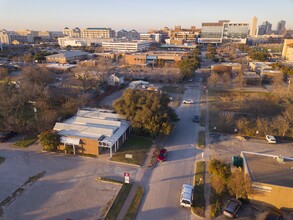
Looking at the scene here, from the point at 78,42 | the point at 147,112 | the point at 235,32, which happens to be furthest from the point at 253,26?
the point at 147,112

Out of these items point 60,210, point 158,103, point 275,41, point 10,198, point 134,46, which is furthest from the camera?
point 275,41

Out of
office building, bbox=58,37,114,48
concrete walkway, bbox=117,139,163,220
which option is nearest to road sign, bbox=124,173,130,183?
concrete walkway, bbox=117,139,163,220

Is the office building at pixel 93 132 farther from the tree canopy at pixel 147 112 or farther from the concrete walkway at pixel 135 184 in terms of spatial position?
the concrete walkway at pixel 135 184

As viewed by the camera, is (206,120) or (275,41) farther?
(275,41)

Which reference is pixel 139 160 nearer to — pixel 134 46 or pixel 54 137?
pixel 54 137

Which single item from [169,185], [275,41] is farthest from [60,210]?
[275,41]

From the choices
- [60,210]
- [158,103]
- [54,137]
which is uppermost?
[158,103]

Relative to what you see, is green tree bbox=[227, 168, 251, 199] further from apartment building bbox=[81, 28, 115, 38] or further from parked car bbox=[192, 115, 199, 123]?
apartment building bbox=[81, 28, 115, 38]
